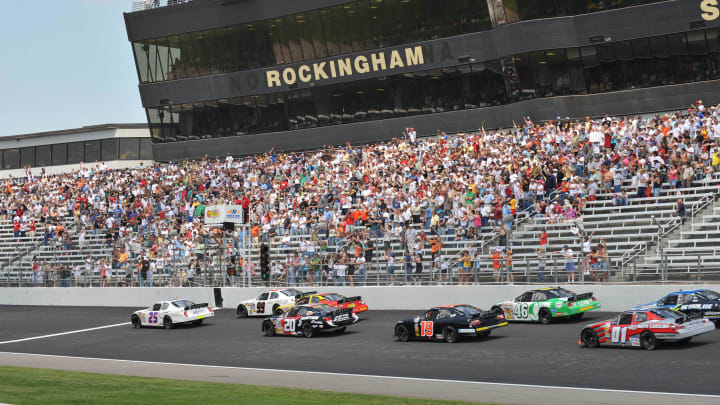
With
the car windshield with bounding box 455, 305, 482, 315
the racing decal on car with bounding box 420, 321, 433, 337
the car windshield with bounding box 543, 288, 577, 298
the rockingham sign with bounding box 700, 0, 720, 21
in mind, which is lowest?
the racing decal on car with bounding box 420, 321, 433, 337

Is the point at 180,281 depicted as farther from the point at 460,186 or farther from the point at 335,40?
the point at 335,40

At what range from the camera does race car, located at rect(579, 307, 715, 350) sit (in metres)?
21.0

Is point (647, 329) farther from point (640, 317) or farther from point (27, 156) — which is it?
point (27, 156)

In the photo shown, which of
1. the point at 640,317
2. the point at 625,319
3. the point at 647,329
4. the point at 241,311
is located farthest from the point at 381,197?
the point at 647,329

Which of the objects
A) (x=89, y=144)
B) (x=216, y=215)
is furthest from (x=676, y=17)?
(x=89, y=144)

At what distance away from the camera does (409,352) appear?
24406mm

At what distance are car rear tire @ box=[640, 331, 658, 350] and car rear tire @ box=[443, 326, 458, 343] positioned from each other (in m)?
5.67

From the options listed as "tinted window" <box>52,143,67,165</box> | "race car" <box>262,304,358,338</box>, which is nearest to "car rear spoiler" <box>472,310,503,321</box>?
"race car" <box>262,304,358,338</box>

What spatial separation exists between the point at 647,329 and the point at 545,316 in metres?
6.01

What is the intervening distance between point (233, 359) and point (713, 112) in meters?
21.9

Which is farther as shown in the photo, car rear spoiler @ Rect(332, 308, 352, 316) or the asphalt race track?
car rear spoiler @ Rect(332, 308, 352, 316)

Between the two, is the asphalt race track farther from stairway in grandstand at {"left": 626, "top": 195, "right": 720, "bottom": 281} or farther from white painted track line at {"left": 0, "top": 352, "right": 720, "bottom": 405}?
stairway in grandstand at {"left": 626, "top": 195, "right": 720, "bottom": 281}

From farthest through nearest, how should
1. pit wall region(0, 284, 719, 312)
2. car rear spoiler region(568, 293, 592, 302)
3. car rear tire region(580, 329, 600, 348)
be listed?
pit wall region(0, 284, 719, 312), car rear spoiler region(568, 293, 592, 302), car rear tire region(580, 329, 600, 348)

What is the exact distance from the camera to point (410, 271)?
110 feet
